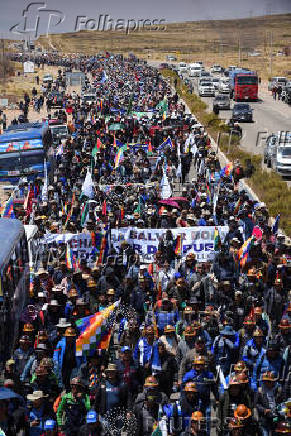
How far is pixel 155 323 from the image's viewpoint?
1135cm

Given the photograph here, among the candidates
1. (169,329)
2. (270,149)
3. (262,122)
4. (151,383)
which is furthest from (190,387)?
(262,122)

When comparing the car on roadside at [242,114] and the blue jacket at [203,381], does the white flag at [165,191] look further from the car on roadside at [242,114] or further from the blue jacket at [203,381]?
the car on roadside at [242,114]

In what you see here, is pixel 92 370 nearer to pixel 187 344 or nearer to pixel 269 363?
pixel 187 344

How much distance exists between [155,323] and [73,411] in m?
3.26

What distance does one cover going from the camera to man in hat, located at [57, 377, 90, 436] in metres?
8.19

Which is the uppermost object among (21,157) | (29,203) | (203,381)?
(203,381)

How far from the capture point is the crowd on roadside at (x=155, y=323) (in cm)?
830

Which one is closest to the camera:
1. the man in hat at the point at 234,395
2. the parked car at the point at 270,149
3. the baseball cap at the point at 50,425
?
the baseball cap at the point at 50,425

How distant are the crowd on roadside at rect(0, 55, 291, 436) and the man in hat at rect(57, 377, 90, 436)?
0.01m

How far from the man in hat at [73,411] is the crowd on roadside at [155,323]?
0.01 m

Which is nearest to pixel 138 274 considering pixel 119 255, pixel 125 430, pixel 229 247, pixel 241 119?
pixel 119 255

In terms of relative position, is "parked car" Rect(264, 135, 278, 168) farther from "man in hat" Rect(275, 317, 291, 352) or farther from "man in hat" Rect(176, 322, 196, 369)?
"man in hat" Rect(176, 322, 196, 369)

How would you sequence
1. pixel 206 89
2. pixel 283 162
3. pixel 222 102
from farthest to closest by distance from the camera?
1. pixel 206 89
2. pixel 222 102
3. pixel 283 162

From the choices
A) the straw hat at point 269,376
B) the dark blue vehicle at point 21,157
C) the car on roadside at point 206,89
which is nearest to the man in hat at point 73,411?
the straw hat at point 269,376
